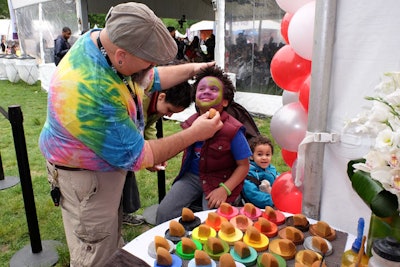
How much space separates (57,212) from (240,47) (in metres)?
3.56

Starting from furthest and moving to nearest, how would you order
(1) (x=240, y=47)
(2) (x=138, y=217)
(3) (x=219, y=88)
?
1. (1) (x=240, y=47)
2. (2) (x=138, y=217)
3. (3) (x=219, y=88)

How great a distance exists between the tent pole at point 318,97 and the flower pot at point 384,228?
0.43 metres

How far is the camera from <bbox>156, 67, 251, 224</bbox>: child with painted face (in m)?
1.77

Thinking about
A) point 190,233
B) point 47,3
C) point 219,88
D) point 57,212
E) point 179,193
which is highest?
point 47,3

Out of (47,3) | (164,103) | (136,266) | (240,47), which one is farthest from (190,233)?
(47,3)

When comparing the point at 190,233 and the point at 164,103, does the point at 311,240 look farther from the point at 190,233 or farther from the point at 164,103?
the point at 164,103

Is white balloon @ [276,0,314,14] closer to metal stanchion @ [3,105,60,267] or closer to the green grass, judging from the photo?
metal stanchion @ [3,105,60,267]

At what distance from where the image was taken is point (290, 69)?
65.3 inches

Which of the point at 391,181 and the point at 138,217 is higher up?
the point at 391,181

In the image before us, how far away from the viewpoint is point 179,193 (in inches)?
76.2

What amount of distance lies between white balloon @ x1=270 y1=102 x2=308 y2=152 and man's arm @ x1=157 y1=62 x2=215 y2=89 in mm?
492

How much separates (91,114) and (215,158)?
2.76 feet

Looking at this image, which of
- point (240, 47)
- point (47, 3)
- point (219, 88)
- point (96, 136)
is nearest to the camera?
point (96, 136)

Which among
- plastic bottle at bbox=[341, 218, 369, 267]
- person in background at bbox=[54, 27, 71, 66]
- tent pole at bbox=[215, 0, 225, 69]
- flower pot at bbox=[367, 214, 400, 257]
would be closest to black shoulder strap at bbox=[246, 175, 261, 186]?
plastic bottle at bbox=[341, 218, 369, 267]
